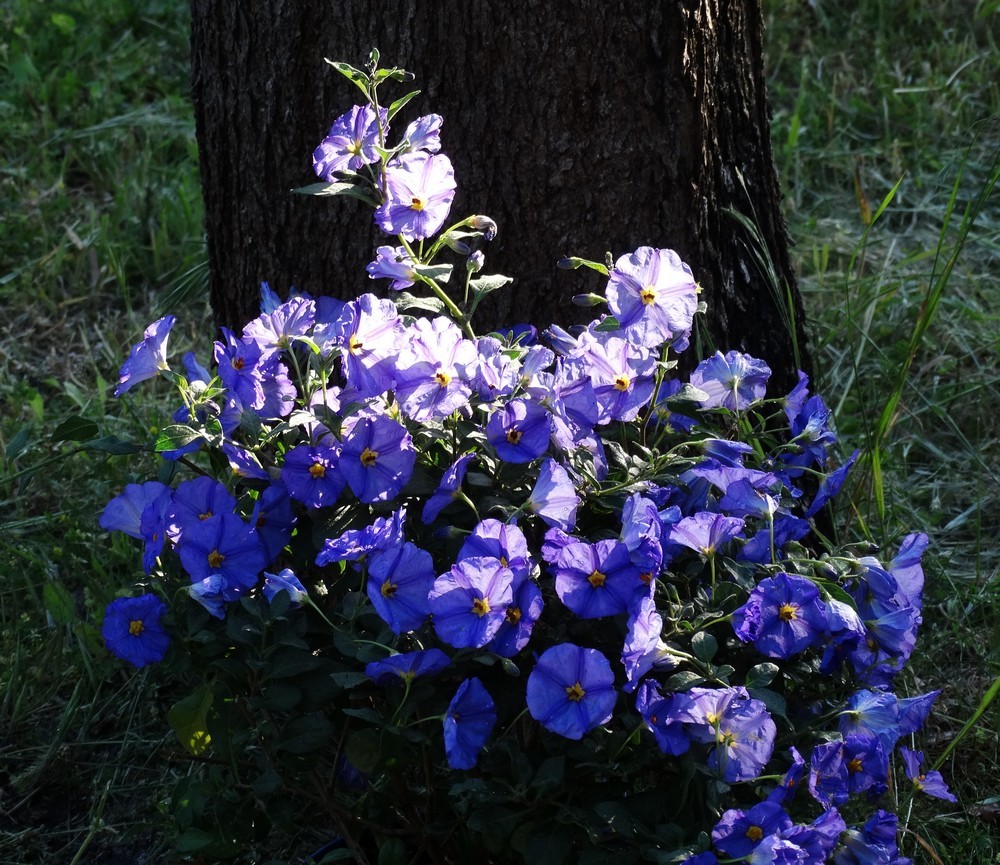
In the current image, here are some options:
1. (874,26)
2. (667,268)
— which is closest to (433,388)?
(667,268)

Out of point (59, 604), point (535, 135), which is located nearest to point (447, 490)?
point (535, 135)

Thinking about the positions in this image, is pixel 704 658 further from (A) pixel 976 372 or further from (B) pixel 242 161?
(A) pixel 976 372

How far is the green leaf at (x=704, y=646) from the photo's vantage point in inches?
48.4

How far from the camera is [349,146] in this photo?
1.46m

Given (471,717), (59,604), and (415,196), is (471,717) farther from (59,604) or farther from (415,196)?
(59,604)

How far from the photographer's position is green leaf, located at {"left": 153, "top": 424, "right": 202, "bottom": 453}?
1279mm

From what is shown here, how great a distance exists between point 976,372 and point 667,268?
5.29 feet

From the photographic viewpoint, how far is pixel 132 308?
9.90 ft

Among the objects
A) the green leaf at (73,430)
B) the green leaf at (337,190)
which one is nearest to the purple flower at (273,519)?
the green leaf at (73,430)

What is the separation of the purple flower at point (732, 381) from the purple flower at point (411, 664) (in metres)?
0.50

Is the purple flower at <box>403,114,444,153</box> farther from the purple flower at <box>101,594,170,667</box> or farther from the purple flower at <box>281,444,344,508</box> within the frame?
the purple flower at <box>101,594,170,667</box>

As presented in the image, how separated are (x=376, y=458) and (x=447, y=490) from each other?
0.08m

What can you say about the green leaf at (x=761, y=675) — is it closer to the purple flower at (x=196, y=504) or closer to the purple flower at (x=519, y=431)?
the purple flower at (x=519, y=431)

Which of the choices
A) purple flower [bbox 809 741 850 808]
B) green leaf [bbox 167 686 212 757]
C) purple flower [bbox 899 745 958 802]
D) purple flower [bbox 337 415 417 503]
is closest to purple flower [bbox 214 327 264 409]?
purple flower [bbox 337 415 417 503]
